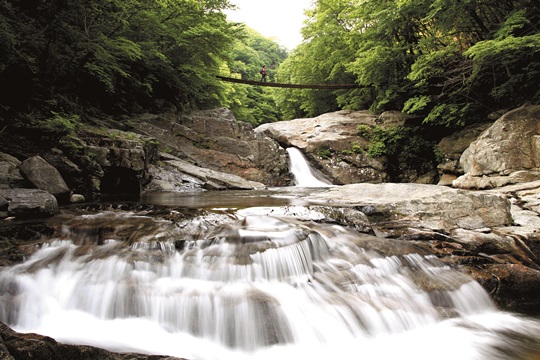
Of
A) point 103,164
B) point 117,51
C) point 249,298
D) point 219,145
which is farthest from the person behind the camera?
point 219,145

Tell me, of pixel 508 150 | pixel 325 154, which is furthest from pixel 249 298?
pixel 325 154

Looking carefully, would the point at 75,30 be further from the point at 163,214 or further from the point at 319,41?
the point at 319,41

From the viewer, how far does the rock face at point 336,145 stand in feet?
47.8

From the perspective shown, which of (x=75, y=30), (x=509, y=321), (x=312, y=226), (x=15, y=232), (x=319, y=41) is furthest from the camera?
(x=319, y=41)

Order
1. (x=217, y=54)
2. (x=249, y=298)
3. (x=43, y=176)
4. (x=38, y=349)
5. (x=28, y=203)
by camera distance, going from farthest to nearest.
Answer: (x=217, y=54) < (x=43, y=176) < (x=28, y=203) < (x=249, y=298) < (x=38, y=349)

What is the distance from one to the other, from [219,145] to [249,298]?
35.2ft

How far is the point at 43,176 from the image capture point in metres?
5.40

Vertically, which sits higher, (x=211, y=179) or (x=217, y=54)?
(x=217, y=54)

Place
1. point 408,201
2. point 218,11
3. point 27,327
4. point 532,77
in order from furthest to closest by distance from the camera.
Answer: point 218,11 → point 532,77 → point 408,201 → point 27,327

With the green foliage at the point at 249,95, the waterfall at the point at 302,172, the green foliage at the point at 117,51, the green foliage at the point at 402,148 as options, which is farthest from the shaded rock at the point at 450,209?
the green foliage at the point at 249,95

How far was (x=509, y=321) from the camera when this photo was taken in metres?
3.43

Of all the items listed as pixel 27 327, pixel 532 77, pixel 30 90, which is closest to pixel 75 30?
pixel 30 90

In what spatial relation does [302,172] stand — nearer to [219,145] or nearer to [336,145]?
[336,145]

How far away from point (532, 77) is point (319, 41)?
37.0 feet
